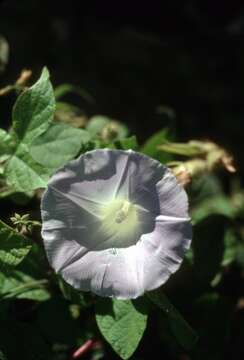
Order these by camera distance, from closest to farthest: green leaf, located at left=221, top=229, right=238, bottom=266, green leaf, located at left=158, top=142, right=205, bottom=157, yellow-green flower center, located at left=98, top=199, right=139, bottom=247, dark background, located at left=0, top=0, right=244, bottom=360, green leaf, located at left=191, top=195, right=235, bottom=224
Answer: yellow-green flower center, located at left=98, top=199, right=139, bottom=247
green leaf, located at left=158, top=142, right=205, bottom=157
green leaf, located at left=221, top=229, right=238, bottom=266
green leaf, located at left=191, top=195, right=235, bottom=224
dark background, located at left=0, top=0, right=244, bottom=360

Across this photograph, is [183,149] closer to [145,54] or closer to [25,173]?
[25,173]

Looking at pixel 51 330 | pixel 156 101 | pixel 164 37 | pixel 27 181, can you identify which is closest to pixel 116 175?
pixel 27 181

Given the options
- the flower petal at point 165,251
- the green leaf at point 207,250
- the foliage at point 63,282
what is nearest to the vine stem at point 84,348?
the foliage at point 63,282

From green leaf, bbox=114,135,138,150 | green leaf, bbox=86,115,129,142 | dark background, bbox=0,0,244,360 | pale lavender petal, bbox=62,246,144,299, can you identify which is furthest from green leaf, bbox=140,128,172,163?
dark background, bbox=0,0,244,360

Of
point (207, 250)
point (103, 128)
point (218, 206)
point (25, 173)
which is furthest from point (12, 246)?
point (218, 206)

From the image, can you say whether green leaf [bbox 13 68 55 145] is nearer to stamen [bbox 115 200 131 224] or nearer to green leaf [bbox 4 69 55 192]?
green leaf [bbox 4 69 55 192]

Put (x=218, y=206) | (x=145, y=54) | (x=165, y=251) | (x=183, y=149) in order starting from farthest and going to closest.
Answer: (x=145, y=54)
(x=218, y=206)
(x=183, y=149)
(x=165, y=251)
